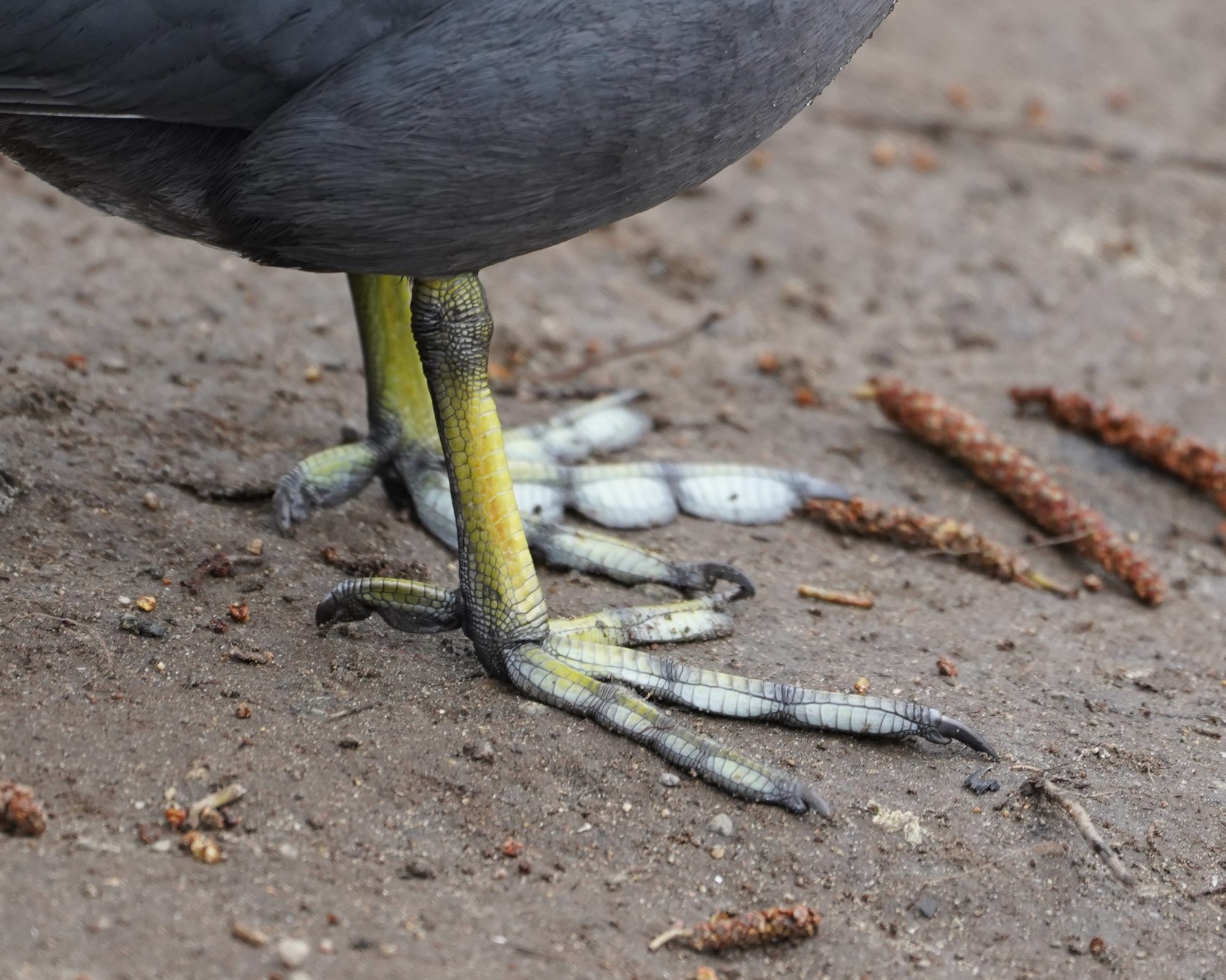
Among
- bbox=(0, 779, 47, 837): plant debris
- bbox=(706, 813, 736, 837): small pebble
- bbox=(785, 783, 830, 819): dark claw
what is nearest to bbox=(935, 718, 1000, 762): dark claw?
bbox=(785, 783, 830, 819): dark claw

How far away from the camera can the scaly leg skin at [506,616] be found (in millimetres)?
2799

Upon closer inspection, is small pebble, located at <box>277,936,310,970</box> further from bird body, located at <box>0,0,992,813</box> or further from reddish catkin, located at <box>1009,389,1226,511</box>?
reddish catkin, located at <box>1009,389,1226,511</box>

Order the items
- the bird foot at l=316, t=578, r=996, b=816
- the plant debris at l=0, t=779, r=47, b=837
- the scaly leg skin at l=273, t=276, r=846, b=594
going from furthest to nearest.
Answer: the scaly leg skin at l=273, t=276, r=846, b=594 → the bird foot at l=316, t=578, r=996, b=816 → the plant debris at l=0, t=779, r=47, b=837

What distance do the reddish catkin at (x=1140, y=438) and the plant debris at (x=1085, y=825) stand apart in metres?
1.81

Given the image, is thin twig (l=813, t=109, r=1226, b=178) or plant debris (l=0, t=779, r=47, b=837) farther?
thin twig (l=813, t=109, r=1226, b=178)

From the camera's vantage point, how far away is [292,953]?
2076 millimetres

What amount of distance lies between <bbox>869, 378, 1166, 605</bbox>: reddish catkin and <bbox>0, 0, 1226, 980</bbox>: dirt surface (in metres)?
0.08

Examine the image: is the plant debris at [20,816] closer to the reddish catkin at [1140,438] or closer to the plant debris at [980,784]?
the plant debris at [980,784]

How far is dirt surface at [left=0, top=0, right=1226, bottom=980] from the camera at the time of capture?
2301 millimetres

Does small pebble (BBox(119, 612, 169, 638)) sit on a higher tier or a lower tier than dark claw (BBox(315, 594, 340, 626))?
higher

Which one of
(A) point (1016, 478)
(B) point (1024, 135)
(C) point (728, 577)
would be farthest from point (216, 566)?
(B) point (1024, 135)

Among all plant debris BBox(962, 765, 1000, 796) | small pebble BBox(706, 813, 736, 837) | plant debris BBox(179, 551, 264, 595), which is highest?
plant debris BBox(179, 551, 264, 595)

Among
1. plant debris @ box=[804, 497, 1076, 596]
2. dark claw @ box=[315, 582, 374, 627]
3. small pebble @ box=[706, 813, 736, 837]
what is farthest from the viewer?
plant debris @ box=[804, 497, 1076, 596]

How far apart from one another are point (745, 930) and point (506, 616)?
35.1 inches
